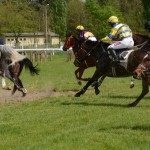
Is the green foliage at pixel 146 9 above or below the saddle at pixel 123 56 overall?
below

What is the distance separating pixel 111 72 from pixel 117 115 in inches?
127

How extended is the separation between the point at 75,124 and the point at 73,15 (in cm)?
7535

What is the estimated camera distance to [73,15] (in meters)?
84.1

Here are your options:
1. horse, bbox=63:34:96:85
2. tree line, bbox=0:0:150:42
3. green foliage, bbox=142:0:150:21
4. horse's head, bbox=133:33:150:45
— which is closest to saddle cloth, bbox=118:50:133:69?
horse's head, bbox=133:33:150:45

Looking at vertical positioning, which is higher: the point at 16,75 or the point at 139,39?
the point at 139,39

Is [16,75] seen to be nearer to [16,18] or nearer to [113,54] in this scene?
[113,54]

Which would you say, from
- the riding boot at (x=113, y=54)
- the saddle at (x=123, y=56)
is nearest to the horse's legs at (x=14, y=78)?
the riding boot at (x=113, y=54)

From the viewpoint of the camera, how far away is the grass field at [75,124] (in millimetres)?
7758

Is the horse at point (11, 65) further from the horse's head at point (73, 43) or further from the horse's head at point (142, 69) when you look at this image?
the horse's head at point (142, 69)

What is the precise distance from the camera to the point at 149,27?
10320 millimetres

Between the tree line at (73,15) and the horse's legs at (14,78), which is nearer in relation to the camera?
the horse's legs at (14,78)

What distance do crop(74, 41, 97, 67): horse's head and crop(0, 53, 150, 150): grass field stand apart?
5.88 ft

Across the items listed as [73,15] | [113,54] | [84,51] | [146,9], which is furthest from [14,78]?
[73,15]

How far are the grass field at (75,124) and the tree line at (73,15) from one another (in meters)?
48.9
